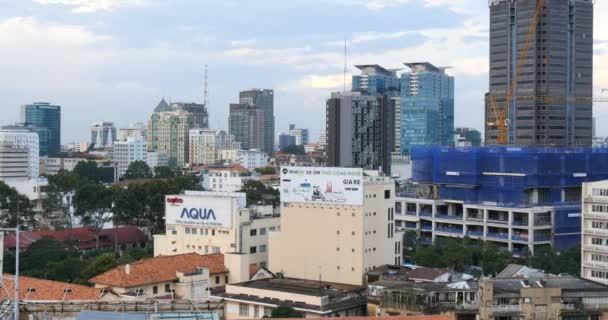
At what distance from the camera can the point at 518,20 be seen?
97.1 m

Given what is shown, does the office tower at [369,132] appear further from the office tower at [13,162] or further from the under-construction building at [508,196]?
the office tower at [13,162]

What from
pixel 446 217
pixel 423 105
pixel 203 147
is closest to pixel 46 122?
pixel 203 147

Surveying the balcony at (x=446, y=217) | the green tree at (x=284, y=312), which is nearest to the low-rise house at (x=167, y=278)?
the green tree at (x=284, y=312)

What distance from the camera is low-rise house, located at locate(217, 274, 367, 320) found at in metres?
33.2

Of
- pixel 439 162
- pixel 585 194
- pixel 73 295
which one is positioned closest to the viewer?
pixel 73 295

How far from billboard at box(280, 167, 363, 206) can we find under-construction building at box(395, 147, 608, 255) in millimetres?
22031

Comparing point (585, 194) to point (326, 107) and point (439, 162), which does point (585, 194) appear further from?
point (326, 107)

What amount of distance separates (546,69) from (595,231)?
5854 cm

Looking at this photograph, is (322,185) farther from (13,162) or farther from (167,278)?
(13,162)

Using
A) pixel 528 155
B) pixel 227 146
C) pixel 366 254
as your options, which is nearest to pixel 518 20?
pixel 528 155

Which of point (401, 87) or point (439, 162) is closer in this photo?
point (439, 162)

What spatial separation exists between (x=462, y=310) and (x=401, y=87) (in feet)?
436

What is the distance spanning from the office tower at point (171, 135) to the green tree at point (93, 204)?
9837 centimetres

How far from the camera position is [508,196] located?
62.7 meters
